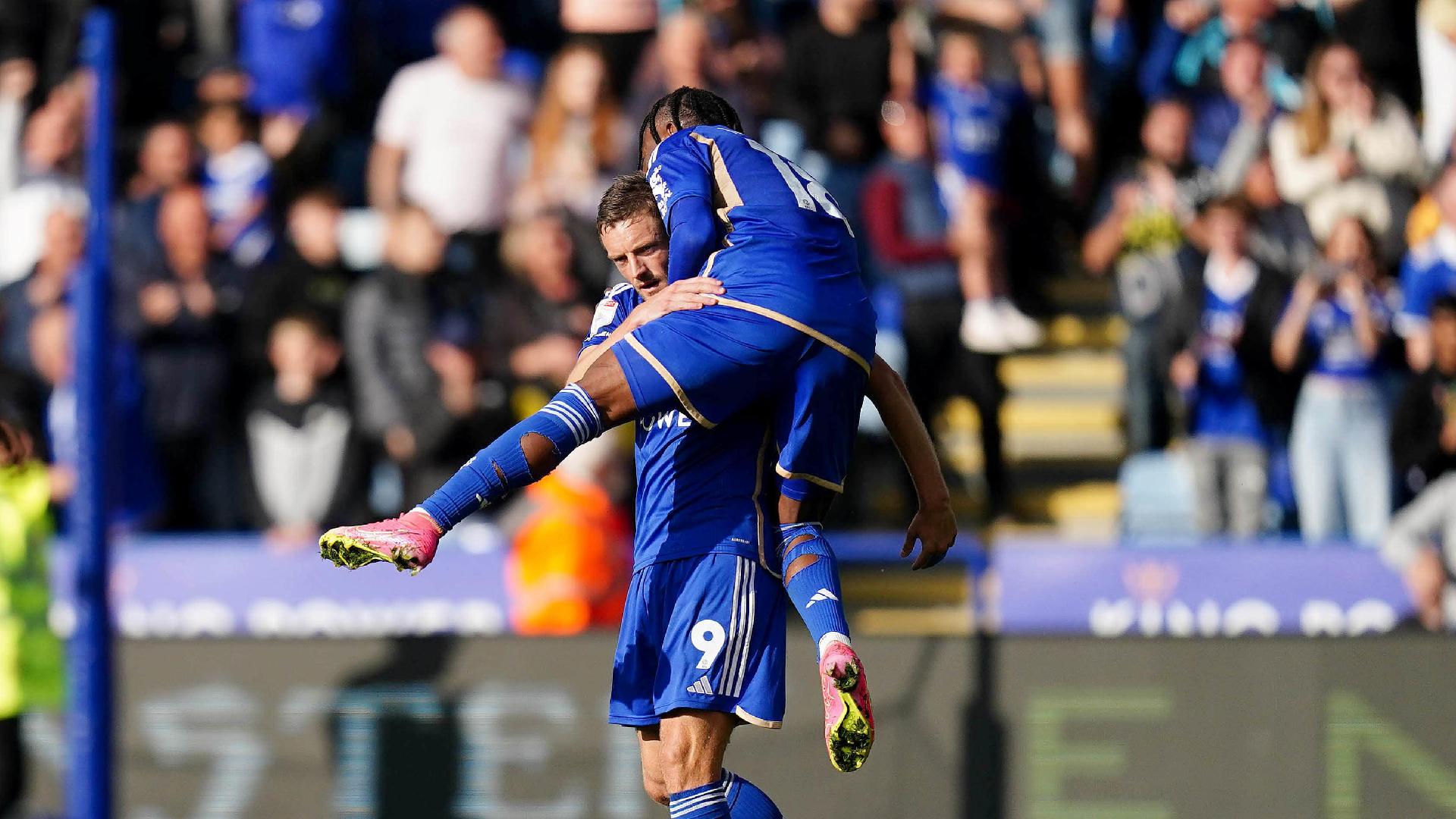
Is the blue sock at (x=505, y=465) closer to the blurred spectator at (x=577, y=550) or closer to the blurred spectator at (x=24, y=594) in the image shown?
the blurred spectator at (x=577, y=550)

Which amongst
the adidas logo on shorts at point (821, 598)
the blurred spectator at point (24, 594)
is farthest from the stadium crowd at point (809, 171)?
the adidas logo on shorts at point (821, 598)

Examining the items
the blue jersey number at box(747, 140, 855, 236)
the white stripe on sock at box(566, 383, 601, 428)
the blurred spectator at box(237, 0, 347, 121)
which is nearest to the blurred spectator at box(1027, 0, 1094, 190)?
the blurred spectator at box(237, 0, 347, 121)

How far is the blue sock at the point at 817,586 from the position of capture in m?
5.41

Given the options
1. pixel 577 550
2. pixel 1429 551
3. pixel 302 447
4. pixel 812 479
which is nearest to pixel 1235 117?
pixel 1429 551

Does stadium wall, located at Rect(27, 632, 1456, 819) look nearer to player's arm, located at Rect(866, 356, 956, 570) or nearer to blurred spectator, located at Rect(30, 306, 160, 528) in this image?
player's arm, located at Rect(866, 356, 956, 570)

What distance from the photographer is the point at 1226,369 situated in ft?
33.2

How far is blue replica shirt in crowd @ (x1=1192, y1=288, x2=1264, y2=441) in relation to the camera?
1005cm

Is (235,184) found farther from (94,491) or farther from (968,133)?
(968,133)

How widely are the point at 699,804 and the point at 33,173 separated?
679cm

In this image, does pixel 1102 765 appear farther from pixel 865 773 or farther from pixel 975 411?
pixel 975 411

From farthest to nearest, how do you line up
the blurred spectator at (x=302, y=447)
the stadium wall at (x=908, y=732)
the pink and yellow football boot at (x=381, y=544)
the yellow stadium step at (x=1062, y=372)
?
the yellow stadium step at (x=1062, y=372) → the blurred spectator at (x=302, y=447) → the stadium wall at (x=908, y=732) → the pink and yellow football boot at (x=381, y=544)

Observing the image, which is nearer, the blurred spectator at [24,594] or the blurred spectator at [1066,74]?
the blurred spectator at [24,594]

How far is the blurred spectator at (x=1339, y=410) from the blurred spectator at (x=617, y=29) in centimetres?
342

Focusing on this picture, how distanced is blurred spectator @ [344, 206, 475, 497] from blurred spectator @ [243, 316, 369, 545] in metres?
0.14
